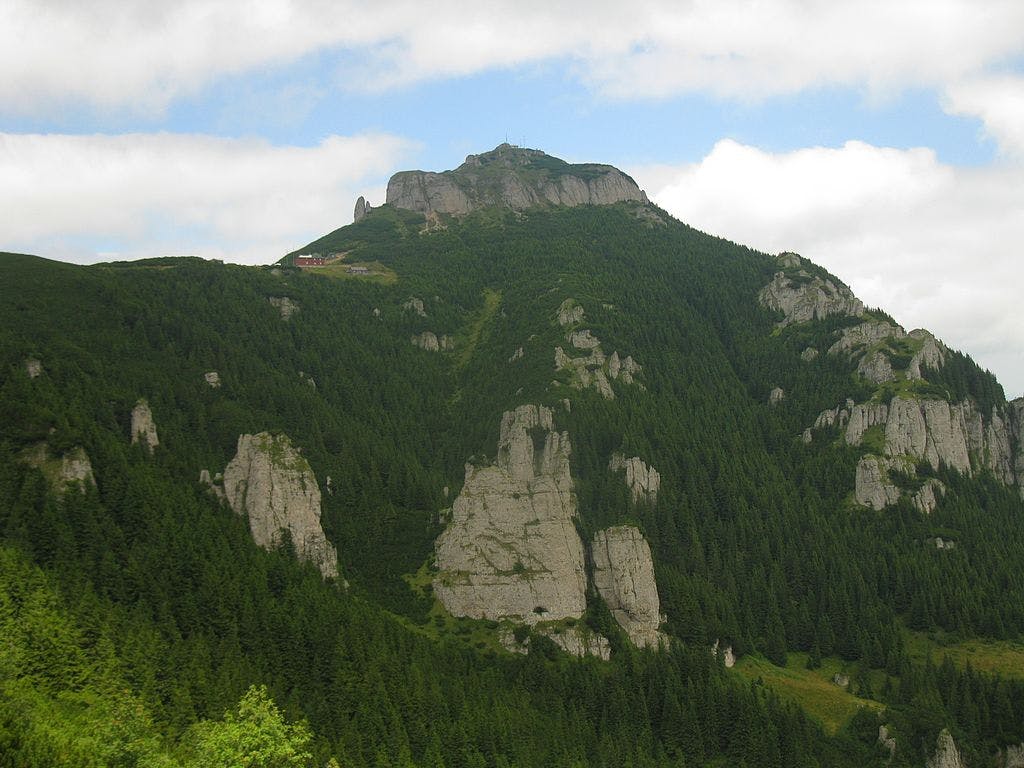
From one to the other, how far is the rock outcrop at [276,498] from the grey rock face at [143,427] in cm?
1230

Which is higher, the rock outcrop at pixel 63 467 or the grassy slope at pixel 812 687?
the rock outcrop at pixel 63 467

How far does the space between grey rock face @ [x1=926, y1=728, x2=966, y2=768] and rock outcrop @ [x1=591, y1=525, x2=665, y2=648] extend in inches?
1620

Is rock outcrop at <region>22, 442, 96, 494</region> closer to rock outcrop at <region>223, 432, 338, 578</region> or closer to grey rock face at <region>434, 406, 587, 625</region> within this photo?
rock outcrop at <region>223, 432, 338, 578</region>

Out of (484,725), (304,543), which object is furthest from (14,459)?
(484,725)

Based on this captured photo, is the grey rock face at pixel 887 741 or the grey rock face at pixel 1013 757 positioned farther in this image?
the grey rock face at pixel 1013 757

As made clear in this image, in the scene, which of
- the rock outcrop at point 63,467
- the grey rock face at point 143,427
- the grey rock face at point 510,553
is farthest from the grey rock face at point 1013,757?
the grey rock face at point 143,427

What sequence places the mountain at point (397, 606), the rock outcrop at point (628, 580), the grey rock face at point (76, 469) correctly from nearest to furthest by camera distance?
the mountain at point (397, 606), the grey rock face at point (76, 469), the rock outcrop at point (628, 580)

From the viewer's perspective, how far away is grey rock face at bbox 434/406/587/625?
502 feet

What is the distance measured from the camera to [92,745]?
63844mm

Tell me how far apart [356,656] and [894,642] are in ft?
314

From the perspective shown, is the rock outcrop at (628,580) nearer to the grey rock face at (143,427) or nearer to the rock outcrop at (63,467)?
the grey rock face at (143,427)

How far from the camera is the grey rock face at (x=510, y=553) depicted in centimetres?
15312

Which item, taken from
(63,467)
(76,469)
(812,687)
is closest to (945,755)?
(812,687)

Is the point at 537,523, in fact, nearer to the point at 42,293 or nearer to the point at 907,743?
the point at 907,743
